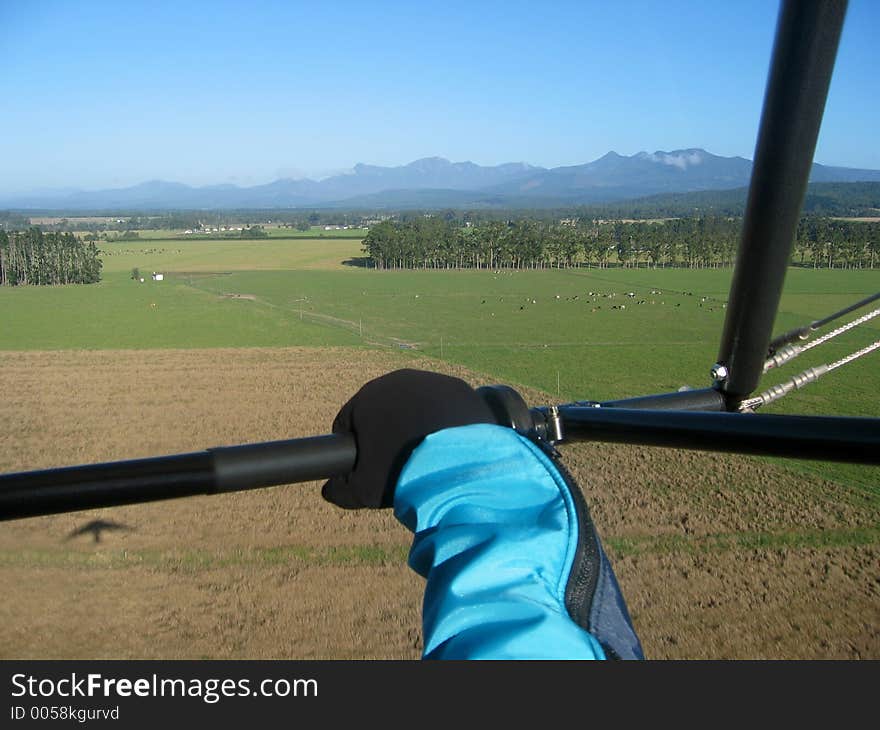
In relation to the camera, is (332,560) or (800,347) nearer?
(800,347)

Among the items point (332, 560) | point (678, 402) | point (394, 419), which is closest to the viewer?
point (394, 419)

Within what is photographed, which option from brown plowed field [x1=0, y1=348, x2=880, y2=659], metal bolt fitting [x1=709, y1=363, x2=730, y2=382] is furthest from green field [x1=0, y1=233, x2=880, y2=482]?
metal bolt fitting [x1=709, y1=363, x2=730, y2=382]

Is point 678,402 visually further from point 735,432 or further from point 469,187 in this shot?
point 469,187

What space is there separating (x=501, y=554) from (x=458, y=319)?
22.2 meters

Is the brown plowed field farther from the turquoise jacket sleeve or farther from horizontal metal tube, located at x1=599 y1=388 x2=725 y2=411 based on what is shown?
the turquoise jacket sleeve

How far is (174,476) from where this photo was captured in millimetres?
625

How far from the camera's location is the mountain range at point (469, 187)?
340 centimetres

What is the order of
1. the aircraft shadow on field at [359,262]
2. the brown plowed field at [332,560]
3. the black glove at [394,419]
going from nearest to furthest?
the black glove at [394,419]
the brown plowed field at [332,560]
the aircraft shadow on field at [359,262]

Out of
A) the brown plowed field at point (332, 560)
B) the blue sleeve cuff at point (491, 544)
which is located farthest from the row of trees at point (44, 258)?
the blue sleeve cuff at point (491, 544)

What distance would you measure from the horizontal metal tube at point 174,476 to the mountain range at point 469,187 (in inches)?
30.6

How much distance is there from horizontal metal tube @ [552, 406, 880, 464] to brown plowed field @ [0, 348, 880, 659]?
82.9 inches

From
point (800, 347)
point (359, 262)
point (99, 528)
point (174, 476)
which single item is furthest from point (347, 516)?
point (359, 262)

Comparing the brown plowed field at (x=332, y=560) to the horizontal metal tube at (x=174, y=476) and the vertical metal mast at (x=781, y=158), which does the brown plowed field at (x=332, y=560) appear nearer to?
the vertical metal mast at (x=781, y=158)

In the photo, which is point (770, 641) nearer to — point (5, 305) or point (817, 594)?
point (817, 594)
